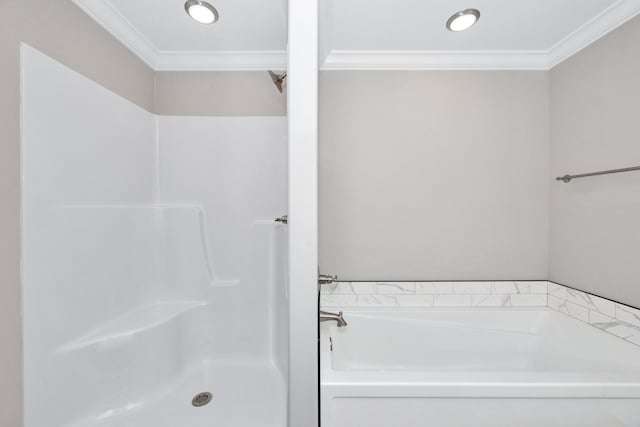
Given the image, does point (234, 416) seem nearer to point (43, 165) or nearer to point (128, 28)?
point (43, 165)

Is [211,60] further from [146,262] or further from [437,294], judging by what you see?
[437,294]

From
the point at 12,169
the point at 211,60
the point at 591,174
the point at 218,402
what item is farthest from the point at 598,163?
the point at 12,169

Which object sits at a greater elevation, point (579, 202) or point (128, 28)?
point (128, 28)

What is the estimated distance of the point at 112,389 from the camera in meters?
1.32

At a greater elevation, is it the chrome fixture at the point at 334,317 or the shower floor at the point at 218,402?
the chrome fixture at the point at 334,317

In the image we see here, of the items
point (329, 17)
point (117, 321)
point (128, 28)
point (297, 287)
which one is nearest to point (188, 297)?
point (117, 321)

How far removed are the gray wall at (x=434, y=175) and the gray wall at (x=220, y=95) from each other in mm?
378

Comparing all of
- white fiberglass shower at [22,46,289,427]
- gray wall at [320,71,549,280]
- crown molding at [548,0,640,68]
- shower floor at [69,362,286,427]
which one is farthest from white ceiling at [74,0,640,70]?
shower floor at [69,362,286,427]

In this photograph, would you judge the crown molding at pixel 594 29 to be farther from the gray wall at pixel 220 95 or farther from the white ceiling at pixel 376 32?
the gray wall at pixel 220 95

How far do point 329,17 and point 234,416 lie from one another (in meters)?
2.15

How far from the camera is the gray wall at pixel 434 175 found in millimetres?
1682

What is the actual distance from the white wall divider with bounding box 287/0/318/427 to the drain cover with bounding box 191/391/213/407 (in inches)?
39.5

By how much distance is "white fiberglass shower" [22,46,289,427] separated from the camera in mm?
1050

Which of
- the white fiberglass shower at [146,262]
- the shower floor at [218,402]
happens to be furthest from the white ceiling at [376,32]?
the shower floor at [218,402]
